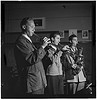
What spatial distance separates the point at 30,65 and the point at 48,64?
0.20 m

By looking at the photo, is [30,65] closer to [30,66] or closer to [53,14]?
[30,66]

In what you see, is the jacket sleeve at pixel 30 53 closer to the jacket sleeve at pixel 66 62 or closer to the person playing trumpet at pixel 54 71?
the person playing trumpet at pixel 54 71

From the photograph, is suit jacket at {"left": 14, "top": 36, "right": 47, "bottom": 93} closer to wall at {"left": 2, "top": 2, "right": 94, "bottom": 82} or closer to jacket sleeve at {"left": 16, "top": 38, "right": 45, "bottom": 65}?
jacket sleeve at {"left": 16, "top": 38, "right": 45, "bottom": 65}

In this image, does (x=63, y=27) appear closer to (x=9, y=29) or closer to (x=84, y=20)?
(x=84, y=20)

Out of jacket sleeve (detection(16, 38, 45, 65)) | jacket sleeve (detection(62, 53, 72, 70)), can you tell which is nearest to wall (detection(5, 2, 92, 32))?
jacket sleeve (detection(16, 38, 45, 65))

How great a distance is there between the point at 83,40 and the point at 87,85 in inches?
20.3

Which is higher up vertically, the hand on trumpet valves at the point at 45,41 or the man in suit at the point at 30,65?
the hand on trumpet valves at the point at 45,41

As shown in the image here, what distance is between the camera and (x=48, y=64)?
254 centimetres

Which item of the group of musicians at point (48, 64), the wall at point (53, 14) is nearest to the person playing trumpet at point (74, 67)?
the group of musicians at point (48, 64)

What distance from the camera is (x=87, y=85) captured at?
256 centimetres

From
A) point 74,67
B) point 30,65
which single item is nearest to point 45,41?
point 30,65

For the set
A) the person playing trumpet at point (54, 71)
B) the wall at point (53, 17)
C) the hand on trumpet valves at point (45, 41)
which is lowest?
the person playing trumpet at point (54, 71)

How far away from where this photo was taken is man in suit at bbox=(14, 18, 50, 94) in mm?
2514

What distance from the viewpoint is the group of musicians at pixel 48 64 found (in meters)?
2.52
